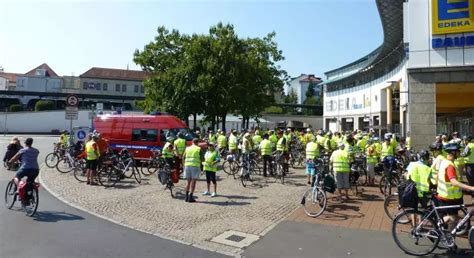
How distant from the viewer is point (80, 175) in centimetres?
1544

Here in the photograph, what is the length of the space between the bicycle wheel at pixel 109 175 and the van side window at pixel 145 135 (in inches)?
179

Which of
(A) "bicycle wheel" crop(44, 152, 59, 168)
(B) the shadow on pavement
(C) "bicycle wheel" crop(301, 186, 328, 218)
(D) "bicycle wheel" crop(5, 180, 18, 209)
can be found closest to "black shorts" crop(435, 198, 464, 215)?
(C) "bicycle wheel" crop(301, 186, 328, 218)

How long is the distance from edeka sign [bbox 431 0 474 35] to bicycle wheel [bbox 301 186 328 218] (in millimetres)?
10493

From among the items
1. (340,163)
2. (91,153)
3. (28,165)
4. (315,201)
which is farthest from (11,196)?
(340,163)

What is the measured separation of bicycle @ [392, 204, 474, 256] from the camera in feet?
21.4

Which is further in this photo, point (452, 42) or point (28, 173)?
point (452, 42)

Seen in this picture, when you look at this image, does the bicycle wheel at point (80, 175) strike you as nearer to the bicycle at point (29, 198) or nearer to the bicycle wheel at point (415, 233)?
the bicycle at point (29, 198)

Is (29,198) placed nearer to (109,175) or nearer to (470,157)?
(109,175)

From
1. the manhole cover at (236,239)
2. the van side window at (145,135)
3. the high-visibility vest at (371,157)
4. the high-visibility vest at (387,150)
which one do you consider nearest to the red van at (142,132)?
the van side window at (145,135)

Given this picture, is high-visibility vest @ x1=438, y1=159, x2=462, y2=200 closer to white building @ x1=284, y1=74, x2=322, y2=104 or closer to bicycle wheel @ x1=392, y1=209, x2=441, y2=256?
bicycle wheel @ x1=392, y1=209, x2=441, y2=256

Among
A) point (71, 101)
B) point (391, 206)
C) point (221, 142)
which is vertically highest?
point (71, 101)

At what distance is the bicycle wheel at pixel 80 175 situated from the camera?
14.6 m

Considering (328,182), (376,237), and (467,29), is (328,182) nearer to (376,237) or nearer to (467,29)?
(376,237)

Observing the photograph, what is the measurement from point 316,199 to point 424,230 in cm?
313
